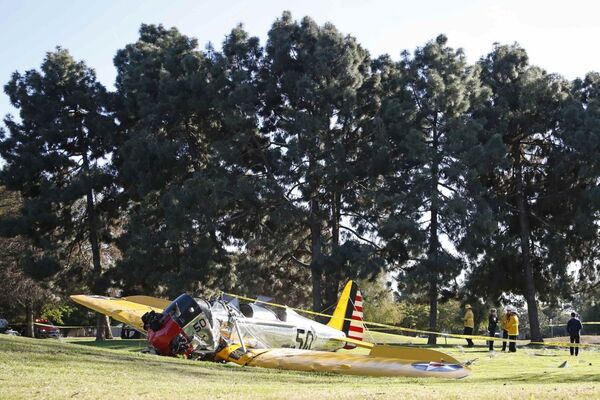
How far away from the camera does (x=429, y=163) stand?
32656mm

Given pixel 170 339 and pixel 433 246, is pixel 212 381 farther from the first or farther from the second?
pixel 433 246

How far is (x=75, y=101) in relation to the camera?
39312 millimetres

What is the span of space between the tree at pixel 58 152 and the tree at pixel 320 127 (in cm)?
1028

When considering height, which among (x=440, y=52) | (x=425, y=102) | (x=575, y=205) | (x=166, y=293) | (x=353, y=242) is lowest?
(x=166, y=293)

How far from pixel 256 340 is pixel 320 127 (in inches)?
675

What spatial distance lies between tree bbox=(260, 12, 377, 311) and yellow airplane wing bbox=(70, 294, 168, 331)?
42.5 feet

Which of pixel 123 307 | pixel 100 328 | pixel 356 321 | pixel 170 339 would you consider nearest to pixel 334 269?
pixel 356 321

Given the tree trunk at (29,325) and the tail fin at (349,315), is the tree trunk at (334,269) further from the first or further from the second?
the tree trunk at (29,325)

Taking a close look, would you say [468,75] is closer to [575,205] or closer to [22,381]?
[575,205]

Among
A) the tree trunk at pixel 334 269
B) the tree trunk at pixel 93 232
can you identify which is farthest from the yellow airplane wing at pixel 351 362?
the tree trunk at pixel 93 232

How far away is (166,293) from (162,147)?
23.6 feet

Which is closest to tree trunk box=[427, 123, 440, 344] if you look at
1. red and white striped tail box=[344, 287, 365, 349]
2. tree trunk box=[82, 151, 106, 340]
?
red and white striped tail box=[344, 287, 365, 349]

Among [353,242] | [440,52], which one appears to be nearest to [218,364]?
[353,242]

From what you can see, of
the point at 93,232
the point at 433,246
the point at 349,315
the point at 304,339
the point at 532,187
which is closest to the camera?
the point at 304,339
